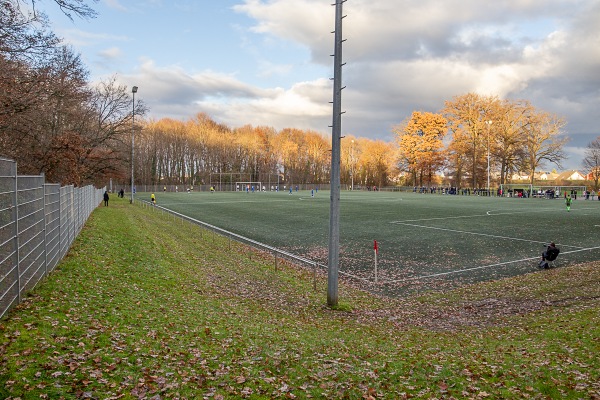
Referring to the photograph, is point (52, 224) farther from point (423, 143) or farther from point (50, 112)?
point (423, 143)

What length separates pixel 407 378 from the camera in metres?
5.97

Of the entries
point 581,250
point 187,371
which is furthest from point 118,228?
point 581,250

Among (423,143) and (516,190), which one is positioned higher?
(423,143)

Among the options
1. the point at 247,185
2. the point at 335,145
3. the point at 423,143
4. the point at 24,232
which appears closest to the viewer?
the point at 24,232

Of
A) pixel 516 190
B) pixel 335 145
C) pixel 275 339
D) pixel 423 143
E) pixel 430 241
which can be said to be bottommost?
pixel 430 241

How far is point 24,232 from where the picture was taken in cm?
752

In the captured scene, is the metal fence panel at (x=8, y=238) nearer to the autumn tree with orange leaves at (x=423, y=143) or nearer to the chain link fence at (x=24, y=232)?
the chain link fence at (x=24, y=232)

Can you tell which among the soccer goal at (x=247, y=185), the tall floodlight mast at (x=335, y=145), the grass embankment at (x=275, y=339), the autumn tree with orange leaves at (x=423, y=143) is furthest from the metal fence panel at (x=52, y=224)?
the soccer goal at (x=247, y=185)

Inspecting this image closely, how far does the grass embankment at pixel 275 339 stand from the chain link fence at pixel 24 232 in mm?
325

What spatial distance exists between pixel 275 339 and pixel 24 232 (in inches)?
190

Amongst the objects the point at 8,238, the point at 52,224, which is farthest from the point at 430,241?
the point at 8,238

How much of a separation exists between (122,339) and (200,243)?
53.7ft

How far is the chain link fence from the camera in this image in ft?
21.4

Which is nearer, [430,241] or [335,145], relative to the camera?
[335,145]
